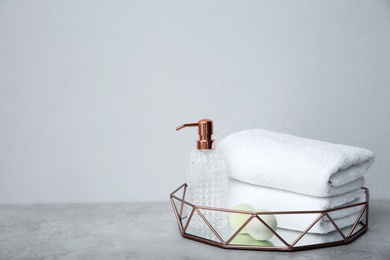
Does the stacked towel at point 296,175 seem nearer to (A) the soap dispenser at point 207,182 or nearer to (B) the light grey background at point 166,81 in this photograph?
(A) the soap dispenser at point 207,182

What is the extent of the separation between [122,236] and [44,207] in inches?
12.2

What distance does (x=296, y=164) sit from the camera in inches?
33.6

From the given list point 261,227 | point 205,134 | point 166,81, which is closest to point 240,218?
point 261,227

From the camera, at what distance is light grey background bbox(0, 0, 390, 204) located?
3.66ft

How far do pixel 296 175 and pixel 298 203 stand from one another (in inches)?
2.0

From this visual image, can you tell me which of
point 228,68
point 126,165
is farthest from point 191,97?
point 126,165

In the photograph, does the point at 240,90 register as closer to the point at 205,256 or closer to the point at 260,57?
the point at 260,57

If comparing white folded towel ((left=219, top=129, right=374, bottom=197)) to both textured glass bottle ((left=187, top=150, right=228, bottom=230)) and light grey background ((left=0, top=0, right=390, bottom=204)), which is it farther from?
light grey background ((left=0, top=0, right=390, bottom=204))

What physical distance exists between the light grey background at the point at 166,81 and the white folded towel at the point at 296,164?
7.8 inches

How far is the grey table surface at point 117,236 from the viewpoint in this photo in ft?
2.60

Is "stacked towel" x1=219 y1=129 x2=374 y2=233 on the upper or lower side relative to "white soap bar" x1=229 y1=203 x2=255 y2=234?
upper

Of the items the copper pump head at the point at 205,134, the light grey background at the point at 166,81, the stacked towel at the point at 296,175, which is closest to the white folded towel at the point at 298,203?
the stacked towel at the point at 296,175

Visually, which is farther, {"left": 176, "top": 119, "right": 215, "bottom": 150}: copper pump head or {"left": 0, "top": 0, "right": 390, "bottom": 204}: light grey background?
{"left": 0, "top": 0, "right": 390, "bottom": 204}: light grey background

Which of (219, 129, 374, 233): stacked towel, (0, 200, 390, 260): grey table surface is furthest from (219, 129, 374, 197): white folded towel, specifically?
(0, 200, 390, 260): grey table surface
